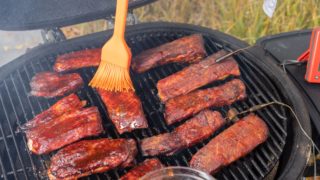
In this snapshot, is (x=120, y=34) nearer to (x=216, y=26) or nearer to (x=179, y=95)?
(x=179, y=95)

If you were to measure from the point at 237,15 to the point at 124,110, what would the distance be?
2.84 m

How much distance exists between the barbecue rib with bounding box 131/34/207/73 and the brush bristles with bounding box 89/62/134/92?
209 mm

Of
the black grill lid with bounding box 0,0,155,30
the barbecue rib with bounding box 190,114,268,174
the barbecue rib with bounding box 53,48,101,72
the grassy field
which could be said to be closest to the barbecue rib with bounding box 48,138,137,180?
the barbecue rib with bounding box 190,114,268,174

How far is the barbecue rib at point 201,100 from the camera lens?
95.0 inches

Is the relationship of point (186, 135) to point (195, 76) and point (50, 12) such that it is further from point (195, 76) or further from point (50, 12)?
point (50, 12)

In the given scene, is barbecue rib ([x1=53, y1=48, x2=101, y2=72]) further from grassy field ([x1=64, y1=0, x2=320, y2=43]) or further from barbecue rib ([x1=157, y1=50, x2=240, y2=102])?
grassy field ([x1=64, y1=0, x2=320, y2=43])

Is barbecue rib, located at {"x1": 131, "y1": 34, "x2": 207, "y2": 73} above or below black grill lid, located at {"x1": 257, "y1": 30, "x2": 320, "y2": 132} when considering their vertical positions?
above

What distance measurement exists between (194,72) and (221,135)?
1.76 ft

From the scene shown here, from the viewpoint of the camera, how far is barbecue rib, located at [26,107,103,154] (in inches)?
87.7

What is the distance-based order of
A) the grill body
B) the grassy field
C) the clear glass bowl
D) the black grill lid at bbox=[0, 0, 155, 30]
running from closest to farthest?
the clear glass bowl, the grill body, the black grill lid at bbox=[0, 0, 155, 30], the grassy field

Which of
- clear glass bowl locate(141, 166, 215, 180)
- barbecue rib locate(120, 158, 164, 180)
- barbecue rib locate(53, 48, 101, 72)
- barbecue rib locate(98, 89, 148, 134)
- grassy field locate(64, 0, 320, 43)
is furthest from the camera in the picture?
grassy field locate(64, 0, 320, 43)

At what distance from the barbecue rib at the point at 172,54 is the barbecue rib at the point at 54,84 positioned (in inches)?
16.5

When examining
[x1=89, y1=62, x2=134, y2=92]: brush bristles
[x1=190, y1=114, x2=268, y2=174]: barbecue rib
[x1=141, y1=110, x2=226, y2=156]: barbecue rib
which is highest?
[x1=89, y1=62, x2=134, y2=92]: brush bristles

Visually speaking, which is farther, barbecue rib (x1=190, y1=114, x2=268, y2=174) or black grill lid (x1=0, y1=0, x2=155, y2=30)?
black grill lid (x1=0, y1=0, x2=155, y2=30)
